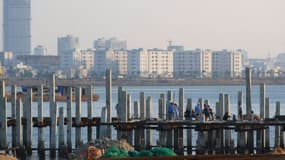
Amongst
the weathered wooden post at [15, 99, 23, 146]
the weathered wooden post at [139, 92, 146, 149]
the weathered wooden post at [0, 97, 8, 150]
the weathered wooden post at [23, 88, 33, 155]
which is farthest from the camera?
the weathered wooden post at [139, 92, 146, 149]

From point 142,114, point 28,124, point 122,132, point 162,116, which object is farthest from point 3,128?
point 162,116

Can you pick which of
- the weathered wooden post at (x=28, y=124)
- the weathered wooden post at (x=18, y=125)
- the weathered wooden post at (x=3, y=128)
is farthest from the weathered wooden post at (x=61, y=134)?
the weathered wooden post at (x=3, y=128)

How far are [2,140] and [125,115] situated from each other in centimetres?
456

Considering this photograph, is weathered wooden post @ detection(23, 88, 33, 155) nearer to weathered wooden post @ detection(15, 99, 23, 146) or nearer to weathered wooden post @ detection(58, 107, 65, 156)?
weathered wooden post @ detection(15, 99, 23, 146)

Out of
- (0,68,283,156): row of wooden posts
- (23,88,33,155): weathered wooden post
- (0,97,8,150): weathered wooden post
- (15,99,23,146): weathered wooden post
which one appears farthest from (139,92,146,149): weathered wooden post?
(0,97,8,150): weathered wooden post

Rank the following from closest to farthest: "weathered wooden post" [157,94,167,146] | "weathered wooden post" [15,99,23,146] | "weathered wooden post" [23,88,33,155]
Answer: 1. "weathered wooden post" [23,88,33,155]
2. "weathered wooden post" [15,99,23,146]
3. "weathered wooden post" [157,94,167,146]

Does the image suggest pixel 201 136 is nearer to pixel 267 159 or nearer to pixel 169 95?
pixel 169 95

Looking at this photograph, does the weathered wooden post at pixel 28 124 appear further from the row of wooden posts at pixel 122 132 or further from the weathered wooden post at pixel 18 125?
the weathered wooden post at pixel 18 125

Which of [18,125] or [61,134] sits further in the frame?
[18,125]

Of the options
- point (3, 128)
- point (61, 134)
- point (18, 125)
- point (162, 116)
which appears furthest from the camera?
point (162, 116)

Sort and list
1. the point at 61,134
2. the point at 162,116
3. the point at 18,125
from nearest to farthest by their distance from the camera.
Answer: the point at 61,134
the point at 18,125
the point at 162,116

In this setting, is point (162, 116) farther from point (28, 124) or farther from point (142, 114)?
point (28, 124)

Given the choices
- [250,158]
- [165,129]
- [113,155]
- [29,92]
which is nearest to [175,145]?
[165,129]

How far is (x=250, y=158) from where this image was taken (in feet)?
78.4
